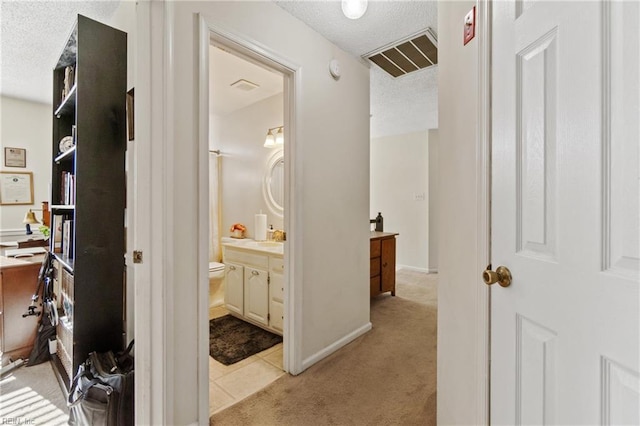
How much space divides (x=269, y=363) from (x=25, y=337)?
1.78m

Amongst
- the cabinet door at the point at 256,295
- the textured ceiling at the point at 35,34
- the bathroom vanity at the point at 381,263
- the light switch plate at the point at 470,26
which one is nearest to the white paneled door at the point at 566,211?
the light switch plate at the point at 470,26

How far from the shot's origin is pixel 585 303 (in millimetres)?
650

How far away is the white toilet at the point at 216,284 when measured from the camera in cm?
318

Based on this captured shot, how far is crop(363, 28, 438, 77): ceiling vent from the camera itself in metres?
2.27

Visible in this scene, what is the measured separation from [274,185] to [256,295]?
47.4 inches

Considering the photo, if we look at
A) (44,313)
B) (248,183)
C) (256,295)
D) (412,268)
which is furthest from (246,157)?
(412,268)

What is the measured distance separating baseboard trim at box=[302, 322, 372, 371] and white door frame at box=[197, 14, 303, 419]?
0.28 feet

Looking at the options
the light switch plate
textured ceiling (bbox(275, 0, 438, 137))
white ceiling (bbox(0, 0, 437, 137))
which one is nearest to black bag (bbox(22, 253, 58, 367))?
white ceiling (bbox(0, 0, 437, 137))

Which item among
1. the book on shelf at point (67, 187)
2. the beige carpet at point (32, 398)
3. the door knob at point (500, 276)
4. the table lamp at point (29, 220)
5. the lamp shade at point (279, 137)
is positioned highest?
the lamp shade at point (279, 137)

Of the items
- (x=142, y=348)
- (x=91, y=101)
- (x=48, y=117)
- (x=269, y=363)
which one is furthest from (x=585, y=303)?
(x=48, y=117)

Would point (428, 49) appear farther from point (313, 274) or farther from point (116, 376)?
point (116, 376)

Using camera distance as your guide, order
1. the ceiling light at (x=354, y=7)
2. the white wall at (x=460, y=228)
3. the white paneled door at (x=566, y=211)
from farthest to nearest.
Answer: the ceiling light at (x=354, y=7), the white wall at (x=460, y=228), the white paneled door at (x=566, y=211)

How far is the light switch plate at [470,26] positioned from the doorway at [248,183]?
1.12 m

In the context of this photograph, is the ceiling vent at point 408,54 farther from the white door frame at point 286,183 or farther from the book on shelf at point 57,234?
the book on shelf at point 57,234
